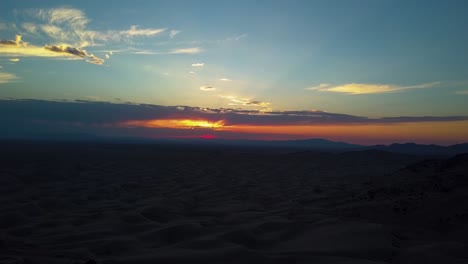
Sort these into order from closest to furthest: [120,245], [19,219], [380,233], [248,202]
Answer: [120,245] < [380,233] < [19,219] < [248,202]

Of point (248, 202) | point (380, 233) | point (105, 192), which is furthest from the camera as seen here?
point (105, 192)

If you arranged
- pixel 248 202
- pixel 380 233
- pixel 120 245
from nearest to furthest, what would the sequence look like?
1. pixel 120 245
2. pixel 380 233
3. pixel 248 202

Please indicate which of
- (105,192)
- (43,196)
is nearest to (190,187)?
(105,192)

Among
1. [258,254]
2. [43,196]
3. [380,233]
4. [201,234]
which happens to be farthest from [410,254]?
[43,196]

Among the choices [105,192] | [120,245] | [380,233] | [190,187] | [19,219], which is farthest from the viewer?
[190,187]

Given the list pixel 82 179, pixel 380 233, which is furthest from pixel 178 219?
pixel 82 179

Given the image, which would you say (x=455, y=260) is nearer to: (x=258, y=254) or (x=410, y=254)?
(x=410, y=254)

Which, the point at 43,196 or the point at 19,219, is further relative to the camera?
the point at 43,196

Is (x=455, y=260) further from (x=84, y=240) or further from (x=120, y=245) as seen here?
(x=84, y=240)
